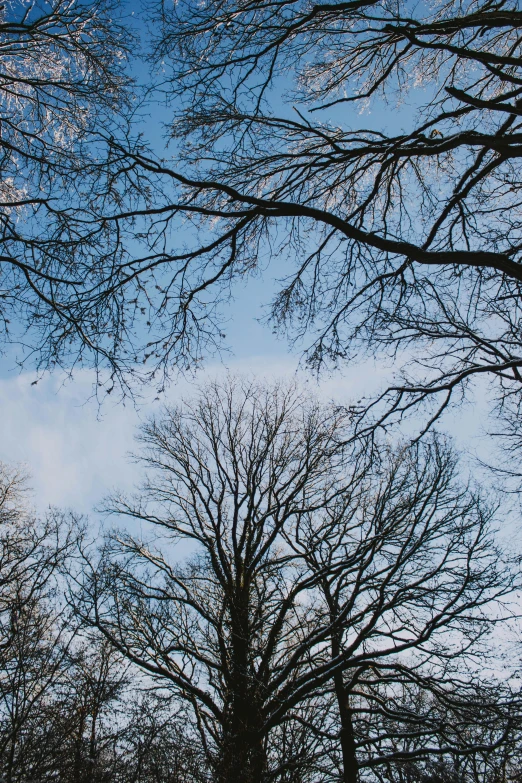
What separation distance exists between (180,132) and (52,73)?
106 inches

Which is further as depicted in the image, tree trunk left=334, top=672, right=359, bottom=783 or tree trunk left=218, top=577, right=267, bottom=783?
tree trunk left=334, top=672, right=359, bottom=783

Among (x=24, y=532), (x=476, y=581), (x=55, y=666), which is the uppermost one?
(x=24, y=532)

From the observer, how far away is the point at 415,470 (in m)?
10.4

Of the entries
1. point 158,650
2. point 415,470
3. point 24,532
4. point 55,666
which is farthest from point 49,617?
point 415,470

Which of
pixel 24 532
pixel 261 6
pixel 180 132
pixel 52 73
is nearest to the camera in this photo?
pixel 261 6

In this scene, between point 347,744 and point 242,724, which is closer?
point 242,724

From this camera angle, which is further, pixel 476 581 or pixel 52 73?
pixel 476 581

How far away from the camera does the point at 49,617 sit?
1094 centimetres

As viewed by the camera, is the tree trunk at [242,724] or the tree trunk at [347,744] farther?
the tree trunk at [347,744]

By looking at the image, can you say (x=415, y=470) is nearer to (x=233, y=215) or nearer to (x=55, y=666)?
(x=233, y=215)

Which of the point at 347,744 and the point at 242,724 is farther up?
the point at 242,724

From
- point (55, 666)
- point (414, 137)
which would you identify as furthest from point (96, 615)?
point (414, 137)

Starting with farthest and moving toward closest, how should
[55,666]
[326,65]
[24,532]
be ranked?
[24,532] → [55,666] → [326,65]

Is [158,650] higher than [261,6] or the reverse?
the reverse
